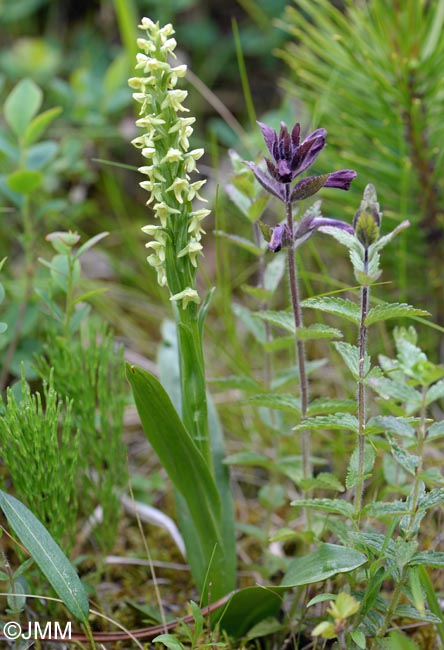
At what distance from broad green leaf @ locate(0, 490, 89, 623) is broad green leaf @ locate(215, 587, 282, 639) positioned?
0.91ft

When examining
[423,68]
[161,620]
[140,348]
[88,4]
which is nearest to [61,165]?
[140,348]

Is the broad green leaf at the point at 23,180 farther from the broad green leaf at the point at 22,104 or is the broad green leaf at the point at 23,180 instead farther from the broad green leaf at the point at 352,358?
the broad green leaf at the point at 352,358

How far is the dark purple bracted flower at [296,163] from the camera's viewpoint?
1118 mm

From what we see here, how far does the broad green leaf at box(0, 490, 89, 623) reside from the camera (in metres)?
1.16

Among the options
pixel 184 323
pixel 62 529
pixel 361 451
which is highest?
pixel 184 323

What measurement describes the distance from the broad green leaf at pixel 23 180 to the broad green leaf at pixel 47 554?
793 millimetres

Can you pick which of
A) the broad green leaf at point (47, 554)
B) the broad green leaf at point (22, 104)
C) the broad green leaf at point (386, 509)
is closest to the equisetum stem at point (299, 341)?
the broad green leaf at point (386, 509)

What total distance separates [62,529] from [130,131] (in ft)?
6.57

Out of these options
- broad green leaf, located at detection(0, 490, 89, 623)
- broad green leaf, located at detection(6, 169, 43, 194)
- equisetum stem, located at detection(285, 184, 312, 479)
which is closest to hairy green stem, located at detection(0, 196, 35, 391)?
broad green leaf, located at detection(6, 169, 43, 194)

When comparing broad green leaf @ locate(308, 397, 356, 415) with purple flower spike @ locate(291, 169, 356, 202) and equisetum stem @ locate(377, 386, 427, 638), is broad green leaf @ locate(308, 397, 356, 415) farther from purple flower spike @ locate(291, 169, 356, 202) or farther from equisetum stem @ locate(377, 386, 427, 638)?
purple flower spike @ locate(291, 169, 356, 202)

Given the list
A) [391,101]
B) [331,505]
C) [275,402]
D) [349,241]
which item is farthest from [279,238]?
[391,101]

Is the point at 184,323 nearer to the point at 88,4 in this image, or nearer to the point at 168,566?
the point at 168,566

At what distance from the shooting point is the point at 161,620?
54.2 inches

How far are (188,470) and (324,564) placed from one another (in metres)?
0.30
